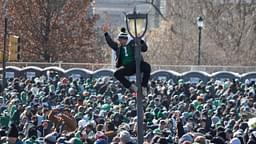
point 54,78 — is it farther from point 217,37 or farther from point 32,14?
point 217,37

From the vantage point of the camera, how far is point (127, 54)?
61.1 feet

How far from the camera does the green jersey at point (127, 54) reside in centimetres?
1858

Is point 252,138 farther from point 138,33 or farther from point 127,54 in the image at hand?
point 138,33

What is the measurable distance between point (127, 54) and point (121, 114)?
383 inches

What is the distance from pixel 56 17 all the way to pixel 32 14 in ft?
5.47

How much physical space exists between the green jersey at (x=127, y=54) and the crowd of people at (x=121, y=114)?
1489 millimetres

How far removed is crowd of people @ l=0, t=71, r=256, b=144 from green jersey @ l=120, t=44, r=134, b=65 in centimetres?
149

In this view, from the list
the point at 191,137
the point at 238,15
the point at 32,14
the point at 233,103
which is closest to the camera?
the point at 191,137

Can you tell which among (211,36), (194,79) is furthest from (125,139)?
(211,36)

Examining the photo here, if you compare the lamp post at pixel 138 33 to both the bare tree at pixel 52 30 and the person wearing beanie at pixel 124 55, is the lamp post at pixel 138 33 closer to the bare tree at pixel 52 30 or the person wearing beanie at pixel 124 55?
the person wearing beanie at pixel 124 55

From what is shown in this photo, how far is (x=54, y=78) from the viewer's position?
47.6 meters

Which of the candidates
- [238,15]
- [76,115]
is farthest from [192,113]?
[238,15]

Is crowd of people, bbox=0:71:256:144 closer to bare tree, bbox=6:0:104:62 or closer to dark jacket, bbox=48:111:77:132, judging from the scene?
dark jacket, bbox=48:111:77:132

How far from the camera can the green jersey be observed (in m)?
18.6
